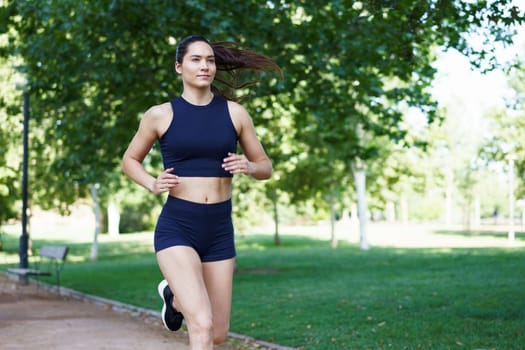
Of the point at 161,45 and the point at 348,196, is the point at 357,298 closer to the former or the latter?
the point at 161,45

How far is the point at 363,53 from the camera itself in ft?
44.7

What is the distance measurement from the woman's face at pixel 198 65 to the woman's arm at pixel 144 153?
0.24m

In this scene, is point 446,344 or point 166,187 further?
point 446,344

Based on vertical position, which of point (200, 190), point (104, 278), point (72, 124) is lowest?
point (104, 278)

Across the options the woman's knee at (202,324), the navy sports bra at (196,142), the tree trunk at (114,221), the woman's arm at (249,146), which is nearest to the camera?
the woman's knee at (202,324)

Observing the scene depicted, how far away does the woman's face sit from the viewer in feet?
14.9

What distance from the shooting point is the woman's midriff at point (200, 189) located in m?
4.48

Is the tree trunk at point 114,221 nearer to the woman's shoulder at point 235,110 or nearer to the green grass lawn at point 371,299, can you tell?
the green grass lawn at point 371,299

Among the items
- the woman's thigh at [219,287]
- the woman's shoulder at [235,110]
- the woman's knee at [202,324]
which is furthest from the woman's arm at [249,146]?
the woman's knee at [202,324]

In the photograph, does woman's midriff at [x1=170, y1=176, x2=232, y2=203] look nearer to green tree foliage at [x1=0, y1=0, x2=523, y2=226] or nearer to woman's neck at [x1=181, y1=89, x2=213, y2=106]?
woman's neck at [x1=181, y1=89, x2=213, y2=106]

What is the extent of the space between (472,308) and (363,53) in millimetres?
4757

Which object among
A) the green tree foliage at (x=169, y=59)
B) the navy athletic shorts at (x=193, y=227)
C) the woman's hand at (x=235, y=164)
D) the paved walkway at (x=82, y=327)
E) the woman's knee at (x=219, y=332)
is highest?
the green tree foliage at (x=169, y=59)

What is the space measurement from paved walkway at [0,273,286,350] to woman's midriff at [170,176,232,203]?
14.9 ft

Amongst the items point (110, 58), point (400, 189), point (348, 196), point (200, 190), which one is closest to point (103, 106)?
point (110, 58)
